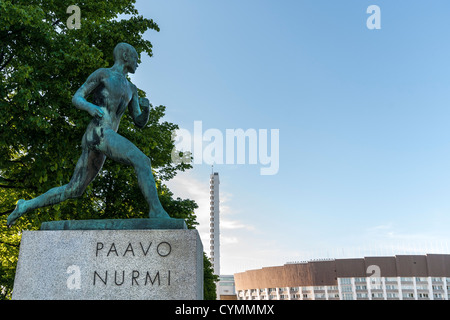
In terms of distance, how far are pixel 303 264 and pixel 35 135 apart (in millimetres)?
91590

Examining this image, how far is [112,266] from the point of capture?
4773 mm

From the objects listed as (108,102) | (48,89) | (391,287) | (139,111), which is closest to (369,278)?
(391,287)

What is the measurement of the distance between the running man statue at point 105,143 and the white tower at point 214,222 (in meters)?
148

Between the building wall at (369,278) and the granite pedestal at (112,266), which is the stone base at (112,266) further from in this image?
the building wall at (369,278)

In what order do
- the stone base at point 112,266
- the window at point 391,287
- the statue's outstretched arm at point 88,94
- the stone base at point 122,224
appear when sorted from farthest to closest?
the window at point 391,287
the statue's outstretched arm at point 88,94
the stone base at point 122,224
the stone base at point 112,266

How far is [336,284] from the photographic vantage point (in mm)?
92688

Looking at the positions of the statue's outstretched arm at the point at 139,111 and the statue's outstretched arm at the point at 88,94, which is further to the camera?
the statue's outstretched arm at the point at 139,111

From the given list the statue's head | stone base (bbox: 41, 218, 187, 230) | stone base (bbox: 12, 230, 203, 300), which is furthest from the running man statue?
stone base (bbox: 12, 230, 203, 300)

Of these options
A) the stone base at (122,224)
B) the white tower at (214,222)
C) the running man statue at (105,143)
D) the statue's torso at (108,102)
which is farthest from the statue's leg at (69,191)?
the white tower at (214,222)

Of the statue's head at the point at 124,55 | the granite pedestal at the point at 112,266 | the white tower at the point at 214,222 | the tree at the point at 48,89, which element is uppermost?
the white tower at the point at 214,222

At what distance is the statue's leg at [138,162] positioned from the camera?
5051 mm

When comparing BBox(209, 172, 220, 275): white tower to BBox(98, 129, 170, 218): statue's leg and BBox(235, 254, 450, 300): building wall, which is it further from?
BBox(98, 129, 170, 218): statue's leg
